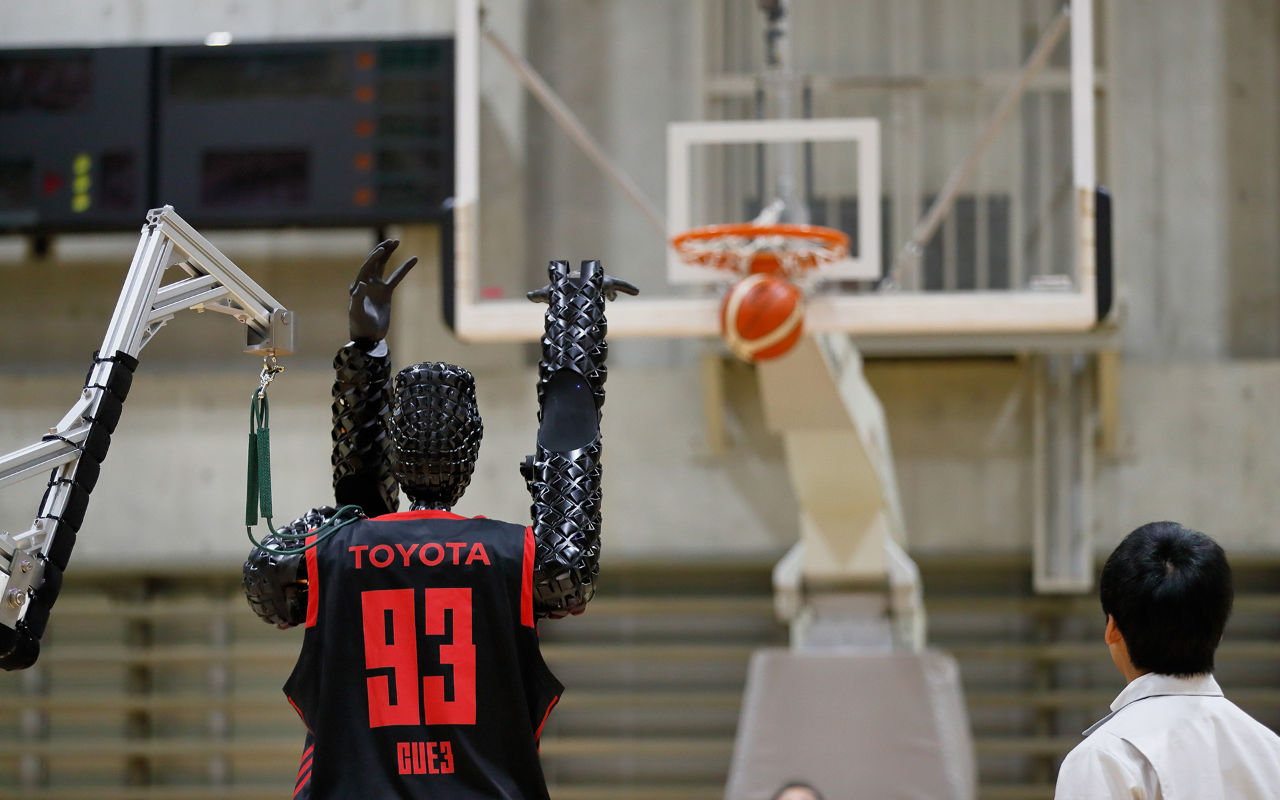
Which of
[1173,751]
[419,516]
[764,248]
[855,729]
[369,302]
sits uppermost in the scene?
[764,248]

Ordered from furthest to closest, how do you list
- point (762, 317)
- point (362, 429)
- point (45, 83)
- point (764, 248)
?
point (45, 83) → point (764, 248) → point (762, 317) → point (362, 429)

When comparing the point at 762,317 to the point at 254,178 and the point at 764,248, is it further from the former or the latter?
the point at 254,178

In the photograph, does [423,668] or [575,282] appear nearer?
[423,668]

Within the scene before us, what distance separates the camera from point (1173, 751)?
6.66ft

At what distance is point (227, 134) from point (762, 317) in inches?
176

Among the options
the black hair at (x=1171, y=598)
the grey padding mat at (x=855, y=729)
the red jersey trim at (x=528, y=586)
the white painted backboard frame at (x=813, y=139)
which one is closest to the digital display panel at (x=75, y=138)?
the white painted backboard frame at (x=813, y=139)

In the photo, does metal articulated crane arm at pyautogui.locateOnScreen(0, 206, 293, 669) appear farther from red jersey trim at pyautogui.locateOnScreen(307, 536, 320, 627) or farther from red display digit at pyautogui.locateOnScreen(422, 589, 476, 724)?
red display digit at pyautogui.locateOnScreen(422, 589, 476, 724)

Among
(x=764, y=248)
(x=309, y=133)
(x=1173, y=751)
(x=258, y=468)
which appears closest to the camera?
(x=1173, y=751)

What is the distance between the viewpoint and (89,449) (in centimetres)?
224

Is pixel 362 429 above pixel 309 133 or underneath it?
underneath

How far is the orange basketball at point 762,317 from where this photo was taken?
514 cm

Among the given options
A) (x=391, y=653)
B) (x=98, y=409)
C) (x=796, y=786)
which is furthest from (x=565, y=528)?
(x=796, y=786)

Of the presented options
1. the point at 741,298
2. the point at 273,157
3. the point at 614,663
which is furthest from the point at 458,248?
the point at 614,663

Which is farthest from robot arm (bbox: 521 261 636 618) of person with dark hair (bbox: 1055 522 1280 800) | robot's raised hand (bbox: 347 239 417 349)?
person with dark hair (bbox: 1055 522 1280 800)
